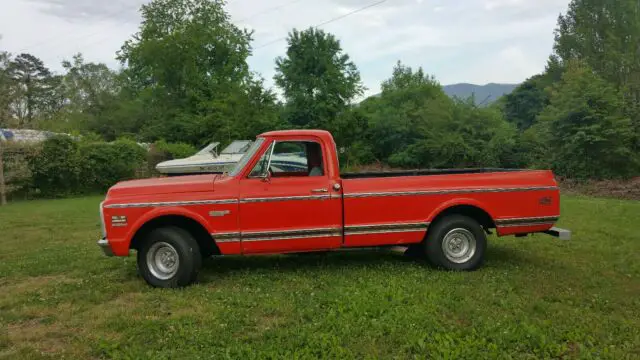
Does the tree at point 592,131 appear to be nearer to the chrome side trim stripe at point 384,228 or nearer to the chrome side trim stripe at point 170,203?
the chrome side trim stripe at point 384,228

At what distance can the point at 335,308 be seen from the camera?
501 cm

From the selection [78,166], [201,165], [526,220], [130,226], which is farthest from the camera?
[78,166]

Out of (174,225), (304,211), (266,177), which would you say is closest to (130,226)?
(174,225)

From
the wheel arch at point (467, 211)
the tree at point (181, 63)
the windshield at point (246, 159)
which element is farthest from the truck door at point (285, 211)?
the tree at point (181, 63)

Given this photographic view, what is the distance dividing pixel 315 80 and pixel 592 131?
16.2 metres

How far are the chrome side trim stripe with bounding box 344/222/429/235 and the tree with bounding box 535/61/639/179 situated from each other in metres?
16.4

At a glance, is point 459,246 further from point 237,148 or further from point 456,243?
point 237,148

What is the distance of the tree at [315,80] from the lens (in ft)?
99.8

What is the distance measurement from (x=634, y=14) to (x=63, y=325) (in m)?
46.9

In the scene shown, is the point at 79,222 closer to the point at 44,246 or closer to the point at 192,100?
the point at 44,246

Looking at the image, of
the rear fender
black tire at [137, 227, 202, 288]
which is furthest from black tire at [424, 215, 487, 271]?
black tire at [137, 227, 202, 288]

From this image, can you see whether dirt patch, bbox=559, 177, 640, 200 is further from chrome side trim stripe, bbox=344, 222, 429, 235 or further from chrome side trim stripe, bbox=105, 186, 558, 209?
chrome side trim stripe, bbox=344, 222, 429, 235

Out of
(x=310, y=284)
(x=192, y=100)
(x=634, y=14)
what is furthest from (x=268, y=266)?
(x=634, y=14)

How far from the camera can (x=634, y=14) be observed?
129 feet
